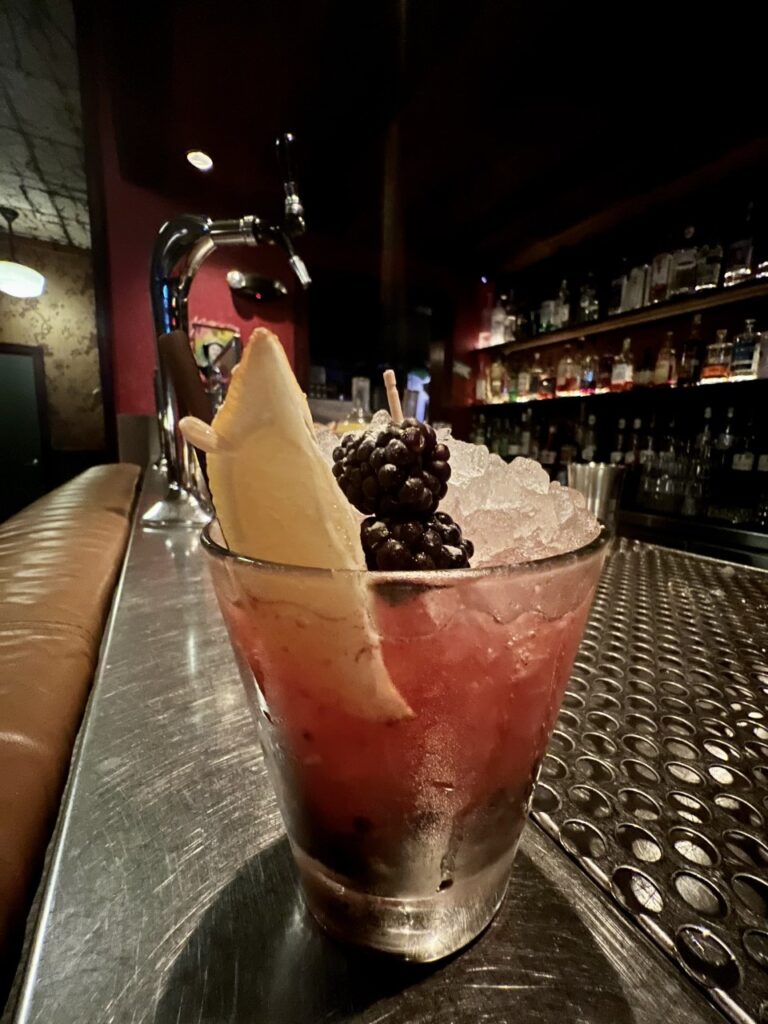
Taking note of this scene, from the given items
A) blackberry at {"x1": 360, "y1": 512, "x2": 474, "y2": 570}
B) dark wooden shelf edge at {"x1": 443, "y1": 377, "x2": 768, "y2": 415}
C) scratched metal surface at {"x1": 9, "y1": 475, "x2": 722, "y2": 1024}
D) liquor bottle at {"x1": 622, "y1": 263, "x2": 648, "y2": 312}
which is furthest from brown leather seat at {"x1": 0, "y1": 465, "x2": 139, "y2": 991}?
liquor bottle at {"x1": 622, "y1": 263, "x2": 648, "y2": 312}

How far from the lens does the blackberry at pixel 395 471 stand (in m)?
0.31

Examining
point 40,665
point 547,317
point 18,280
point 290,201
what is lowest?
point 40,665

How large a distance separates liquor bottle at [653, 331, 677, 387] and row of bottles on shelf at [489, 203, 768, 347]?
9.3 inches

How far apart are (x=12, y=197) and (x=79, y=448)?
291 cm

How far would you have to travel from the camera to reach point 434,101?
6.93 ft

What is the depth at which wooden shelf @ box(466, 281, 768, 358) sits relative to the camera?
7.29 feet

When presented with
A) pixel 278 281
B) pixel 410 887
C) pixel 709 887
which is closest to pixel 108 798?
pixel 410 887

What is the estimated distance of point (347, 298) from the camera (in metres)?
4.27

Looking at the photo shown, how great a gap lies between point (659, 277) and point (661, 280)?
0.06 ft

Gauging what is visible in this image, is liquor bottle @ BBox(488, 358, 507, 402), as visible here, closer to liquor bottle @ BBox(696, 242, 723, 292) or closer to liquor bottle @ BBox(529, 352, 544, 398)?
liquor bottle @ BBox(529, 352, 544, 398)

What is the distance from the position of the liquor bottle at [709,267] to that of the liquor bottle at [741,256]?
0.03m

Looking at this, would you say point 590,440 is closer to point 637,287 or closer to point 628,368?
point 628,368

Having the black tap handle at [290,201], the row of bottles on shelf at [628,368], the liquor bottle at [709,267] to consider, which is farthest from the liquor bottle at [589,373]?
the black tap handle at [290,201]

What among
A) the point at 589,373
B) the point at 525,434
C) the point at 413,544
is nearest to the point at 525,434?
the point at 525,434
